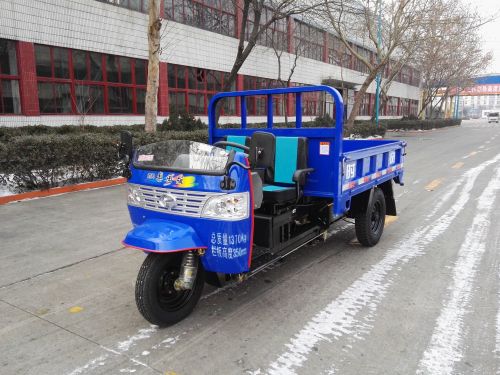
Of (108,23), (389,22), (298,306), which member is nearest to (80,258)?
(298,306)

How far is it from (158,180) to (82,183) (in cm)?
671

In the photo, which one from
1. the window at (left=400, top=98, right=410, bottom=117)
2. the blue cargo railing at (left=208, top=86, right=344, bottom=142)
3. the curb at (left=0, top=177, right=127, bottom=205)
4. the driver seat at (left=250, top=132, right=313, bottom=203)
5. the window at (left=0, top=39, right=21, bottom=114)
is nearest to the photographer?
the driver seat at (left=250, top=132, right=313, bottom=203)

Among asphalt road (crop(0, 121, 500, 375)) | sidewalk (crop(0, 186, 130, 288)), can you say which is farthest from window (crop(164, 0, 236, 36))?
asphalt road (crop(0, 121, 500, 375))

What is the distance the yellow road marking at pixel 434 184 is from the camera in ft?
31.7

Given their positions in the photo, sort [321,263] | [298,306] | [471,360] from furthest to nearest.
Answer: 1. [321,263]
2. [298,306]
3. [471,360]

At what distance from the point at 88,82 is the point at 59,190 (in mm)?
8597

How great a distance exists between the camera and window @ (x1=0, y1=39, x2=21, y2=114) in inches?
532

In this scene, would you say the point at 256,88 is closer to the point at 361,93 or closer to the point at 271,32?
the point at 271,32

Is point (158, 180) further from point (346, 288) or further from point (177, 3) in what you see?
point (177, 3)

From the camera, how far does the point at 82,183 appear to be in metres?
9.55

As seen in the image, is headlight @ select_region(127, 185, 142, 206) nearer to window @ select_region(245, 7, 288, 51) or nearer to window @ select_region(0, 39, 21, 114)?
window @ select_region(0, 39, 21, 114)

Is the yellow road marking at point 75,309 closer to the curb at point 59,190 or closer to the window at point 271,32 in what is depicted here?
the curb at point 59,190

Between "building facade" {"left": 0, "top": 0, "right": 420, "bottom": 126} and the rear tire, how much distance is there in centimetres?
1256

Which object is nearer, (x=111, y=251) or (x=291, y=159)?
(x=291, y=159)
